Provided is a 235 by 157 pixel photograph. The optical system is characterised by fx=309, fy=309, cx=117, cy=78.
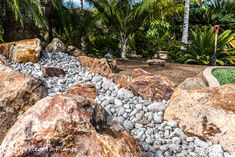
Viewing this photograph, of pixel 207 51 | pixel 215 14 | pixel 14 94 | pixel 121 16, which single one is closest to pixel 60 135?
pixel 14 94

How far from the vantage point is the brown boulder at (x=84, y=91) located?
4121 mm

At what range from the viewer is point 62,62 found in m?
6.04

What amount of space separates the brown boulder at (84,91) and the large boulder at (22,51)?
6.70ft

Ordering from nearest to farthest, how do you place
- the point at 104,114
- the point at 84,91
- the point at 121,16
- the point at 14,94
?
the point at 104,114
the point at 14,94
the point at 84,91
the point at 121,16

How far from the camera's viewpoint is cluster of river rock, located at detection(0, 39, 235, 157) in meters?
1.79

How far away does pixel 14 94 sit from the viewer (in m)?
2.78

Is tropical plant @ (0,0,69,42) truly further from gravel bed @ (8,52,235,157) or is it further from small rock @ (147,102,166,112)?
small rock @ (147,102,166,112)

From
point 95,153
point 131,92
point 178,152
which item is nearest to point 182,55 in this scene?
point 131,92

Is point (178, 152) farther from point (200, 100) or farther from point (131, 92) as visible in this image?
point (131, 92)

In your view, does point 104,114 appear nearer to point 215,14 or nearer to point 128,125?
point 128,125

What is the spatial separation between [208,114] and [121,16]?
5.23 m

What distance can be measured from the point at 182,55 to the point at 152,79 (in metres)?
4.19

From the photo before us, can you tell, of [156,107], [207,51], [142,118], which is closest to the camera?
[142,118]

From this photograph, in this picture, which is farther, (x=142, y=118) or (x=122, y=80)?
(x=122, y=80)
